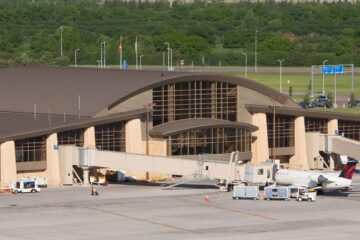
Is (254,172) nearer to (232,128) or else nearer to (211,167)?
(211,167)

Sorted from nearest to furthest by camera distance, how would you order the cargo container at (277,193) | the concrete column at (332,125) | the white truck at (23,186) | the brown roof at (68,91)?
the cargo container at (277,193), the white truck at (23,186), the brown roof at (68,91), the concrete column at (332,125)

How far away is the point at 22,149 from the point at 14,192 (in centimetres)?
622

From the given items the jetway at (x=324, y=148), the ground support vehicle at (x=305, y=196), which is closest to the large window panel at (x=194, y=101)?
the jetway at (x=324, y=148)

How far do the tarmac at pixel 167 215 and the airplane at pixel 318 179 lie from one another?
46.7 inches

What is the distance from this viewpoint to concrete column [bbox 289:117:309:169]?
160 meters

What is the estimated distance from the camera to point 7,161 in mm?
137375

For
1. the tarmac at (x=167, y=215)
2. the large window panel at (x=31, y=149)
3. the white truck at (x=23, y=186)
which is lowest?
the tarmac at (x=167, y=215)

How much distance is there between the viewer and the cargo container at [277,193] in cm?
12975

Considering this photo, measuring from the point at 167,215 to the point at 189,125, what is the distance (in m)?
32.7

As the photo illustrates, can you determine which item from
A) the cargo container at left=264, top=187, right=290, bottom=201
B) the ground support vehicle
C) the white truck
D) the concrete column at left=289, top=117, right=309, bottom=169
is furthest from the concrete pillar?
the concrete column at left=289, top=117, right=309, bottom=169

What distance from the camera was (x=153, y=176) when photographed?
14762cm

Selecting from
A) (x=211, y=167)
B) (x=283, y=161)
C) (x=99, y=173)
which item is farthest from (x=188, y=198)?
(x=283, y=161)

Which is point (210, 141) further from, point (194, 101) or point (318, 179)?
point (318, 179)

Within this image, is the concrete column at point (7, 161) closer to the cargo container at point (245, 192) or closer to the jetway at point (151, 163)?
the jetway at point (151, 163)
